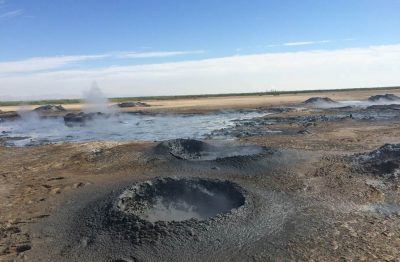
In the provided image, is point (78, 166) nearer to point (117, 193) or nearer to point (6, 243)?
point (117, 193)

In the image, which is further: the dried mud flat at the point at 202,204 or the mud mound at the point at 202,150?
the mud mound at the point at 202,150

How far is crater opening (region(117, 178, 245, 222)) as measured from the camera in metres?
10.6

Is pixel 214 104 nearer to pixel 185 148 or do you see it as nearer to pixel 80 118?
pixel 80 118

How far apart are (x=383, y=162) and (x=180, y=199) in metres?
6.74

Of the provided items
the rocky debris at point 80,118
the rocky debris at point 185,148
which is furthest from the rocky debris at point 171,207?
the rocky debris at point 80,118

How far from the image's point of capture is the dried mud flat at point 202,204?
27.5 ft

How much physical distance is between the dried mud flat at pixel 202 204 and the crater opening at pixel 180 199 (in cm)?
3

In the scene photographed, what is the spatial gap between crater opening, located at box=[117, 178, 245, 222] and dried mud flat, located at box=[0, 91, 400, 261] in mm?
28

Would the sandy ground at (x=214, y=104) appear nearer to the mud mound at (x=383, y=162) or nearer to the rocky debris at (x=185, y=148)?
the rocky debris at (x=185, y=148)

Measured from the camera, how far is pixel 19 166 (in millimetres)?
16625

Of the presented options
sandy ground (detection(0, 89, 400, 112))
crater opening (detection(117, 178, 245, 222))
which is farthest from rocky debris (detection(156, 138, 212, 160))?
sandy ground (detection(0, 89, 400, 112))

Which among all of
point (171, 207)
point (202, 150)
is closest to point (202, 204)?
point (171, 207)

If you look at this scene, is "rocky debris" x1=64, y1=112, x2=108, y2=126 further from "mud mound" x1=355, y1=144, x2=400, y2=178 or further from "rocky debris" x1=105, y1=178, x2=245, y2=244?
"mud mound" x1=355, y1=144, x2=400, y2=178

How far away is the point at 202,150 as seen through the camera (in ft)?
56.0
